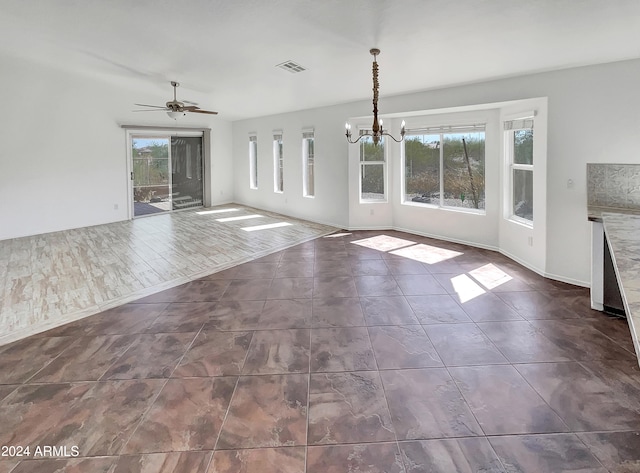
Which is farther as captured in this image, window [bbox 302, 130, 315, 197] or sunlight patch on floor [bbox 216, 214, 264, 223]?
sunlight patch on floor [bbox 216, 214, 264, 223]

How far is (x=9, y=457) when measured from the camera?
183 centimetres

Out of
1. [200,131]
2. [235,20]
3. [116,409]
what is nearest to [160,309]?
[116,409]

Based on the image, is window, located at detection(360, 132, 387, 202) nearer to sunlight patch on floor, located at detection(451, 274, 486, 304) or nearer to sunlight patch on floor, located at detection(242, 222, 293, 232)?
sunlight patch on floor, located at detection(242, 222, 293, 232)

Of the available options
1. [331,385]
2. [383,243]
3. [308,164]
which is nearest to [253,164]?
[308,164]

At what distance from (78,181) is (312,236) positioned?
503 centimetres

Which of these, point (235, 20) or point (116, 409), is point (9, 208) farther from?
point (116, 409)

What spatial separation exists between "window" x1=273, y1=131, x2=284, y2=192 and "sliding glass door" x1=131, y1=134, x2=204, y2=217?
235 centimetres

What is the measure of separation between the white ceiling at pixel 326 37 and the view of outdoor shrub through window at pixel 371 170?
1420mm

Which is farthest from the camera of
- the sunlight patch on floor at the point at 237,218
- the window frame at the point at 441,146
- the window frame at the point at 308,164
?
the sunlight patch on floor at the point at 237,218

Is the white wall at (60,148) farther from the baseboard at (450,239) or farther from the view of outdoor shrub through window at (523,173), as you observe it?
the view of outdoor shrub through window at (523,173)

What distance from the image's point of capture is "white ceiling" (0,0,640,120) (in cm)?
312

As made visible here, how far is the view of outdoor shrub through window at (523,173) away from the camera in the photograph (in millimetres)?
5016

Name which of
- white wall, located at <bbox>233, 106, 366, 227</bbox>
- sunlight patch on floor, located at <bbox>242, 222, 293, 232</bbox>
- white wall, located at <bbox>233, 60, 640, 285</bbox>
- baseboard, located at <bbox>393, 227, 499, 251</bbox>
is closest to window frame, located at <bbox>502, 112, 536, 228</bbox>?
white wall, located at <bbox>233, 60, 640, 285</bbox>

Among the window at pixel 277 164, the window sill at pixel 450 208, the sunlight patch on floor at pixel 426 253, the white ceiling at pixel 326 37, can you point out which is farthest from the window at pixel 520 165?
the window at pixel 277 164
